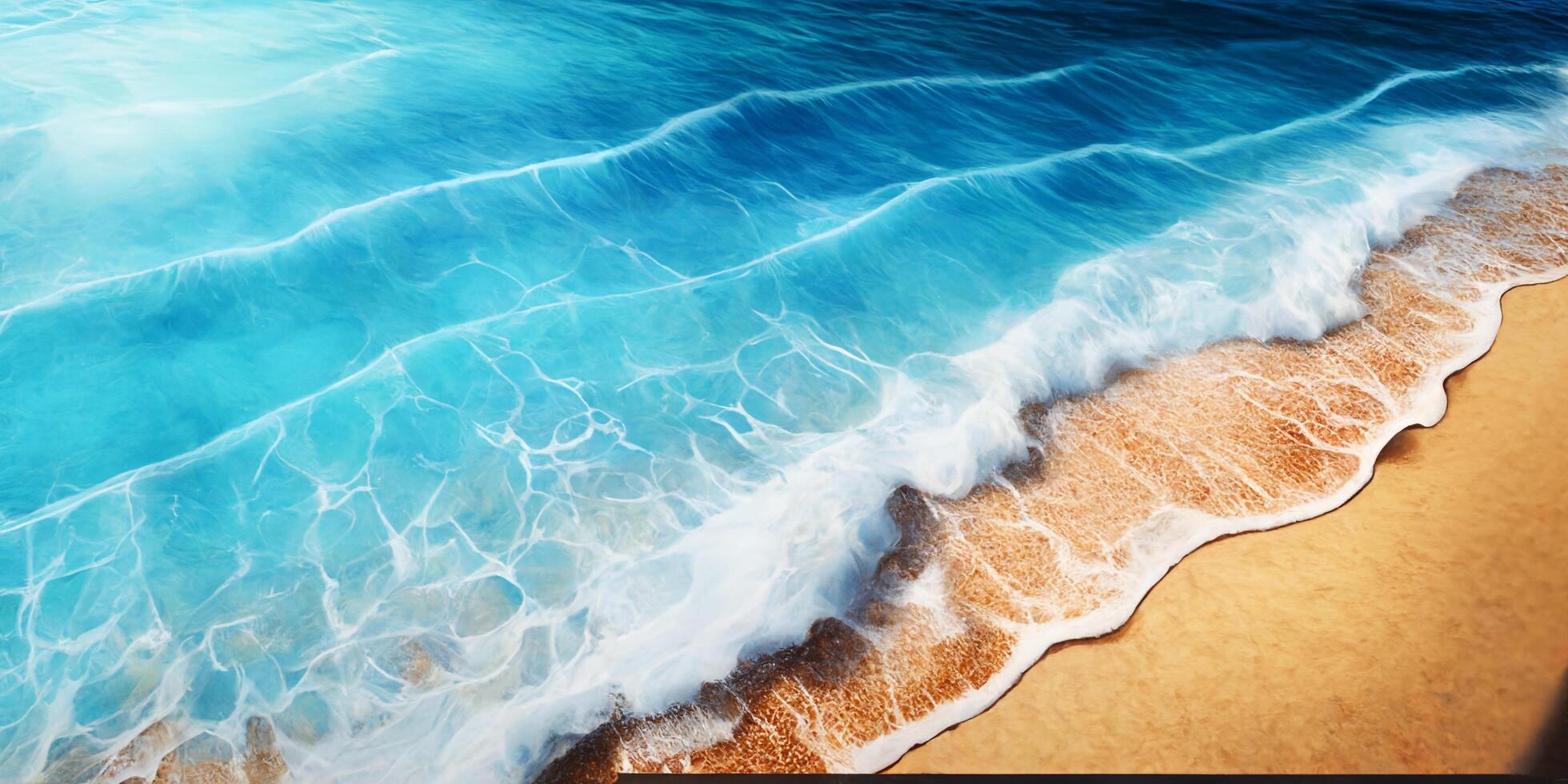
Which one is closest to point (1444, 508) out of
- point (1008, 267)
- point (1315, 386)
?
point (1315, 386)

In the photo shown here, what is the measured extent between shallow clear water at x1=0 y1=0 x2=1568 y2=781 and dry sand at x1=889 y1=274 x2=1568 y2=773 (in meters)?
1.97

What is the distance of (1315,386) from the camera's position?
9320mm

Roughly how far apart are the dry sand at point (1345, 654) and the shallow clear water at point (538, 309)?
1969 mm

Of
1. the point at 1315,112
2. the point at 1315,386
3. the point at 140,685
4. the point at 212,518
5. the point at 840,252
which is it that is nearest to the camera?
the point at 140,685

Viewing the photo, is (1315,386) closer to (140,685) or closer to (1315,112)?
(1315,112)

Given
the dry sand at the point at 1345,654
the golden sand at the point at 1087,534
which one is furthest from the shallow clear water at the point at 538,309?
the dry sand at the point at 1345,654

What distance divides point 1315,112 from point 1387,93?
2.32 m

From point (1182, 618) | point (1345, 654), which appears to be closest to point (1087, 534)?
point (1182, 618)

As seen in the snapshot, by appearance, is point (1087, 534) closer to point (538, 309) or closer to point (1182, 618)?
point (1182, 618)

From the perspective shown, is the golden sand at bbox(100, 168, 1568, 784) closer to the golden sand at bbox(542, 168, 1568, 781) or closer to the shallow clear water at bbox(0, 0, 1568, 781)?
the golden sand at bbox(542, 168, 1568, 781)

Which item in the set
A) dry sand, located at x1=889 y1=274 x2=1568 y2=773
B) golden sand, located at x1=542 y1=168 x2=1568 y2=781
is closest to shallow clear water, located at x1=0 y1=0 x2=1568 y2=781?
golden sand, located at x1=542 y1=168 x2=1568 y2=781

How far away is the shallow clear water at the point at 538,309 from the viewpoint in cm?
664

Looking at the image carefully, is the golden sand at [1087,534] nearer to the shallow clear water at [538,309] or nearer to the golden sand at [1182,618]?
the golden sand at [1182,618]

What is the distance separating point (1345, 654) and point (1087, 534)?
84.8 inches
